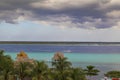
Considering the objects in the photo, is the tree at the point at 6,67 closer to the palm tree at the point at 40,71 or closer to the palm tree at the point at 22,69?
the palm tree at the point at 22,69

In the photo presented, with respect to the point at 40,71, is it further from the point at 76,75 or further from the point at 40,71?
the point at 76,75

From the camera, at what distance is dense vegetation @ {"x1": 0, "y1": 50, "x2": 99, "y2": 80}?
7250 centimetres

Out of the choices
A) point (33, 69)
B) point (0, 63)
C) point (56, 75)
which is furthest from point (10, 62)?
point (56, 75)

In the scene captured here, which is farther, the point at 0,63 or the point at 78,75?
the point at 0,63

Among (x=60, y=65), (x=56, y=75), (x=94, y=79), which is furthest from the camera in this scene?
(x=94, y=79)

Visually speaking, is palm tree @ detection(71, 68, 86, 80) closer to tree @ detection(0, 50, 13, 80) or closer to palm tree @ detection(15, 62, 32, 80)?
palm tree @ detection(15, 62, 32, 80)

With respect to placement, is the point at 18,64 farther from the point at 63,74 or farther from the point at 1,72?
the point at 63,74

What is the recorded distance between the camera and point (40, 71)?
2933 inches

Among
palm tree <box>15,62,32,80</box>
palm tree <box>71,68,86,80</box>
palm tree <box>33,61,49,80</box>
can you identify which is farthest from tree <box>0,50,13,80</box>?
palm tree <box>71,68,86,80</box>

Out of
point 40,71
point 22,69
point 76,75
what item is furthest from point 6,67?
point 76,75

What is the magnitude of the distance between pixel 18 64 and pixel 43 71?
765cm

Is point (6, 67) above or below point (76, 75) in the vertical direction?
above

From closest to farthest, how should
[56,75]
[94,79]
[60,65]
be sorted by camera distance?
[56,75]
[60,65]
[94,79]

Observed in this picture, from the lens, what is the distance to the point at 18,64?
3118 inches
